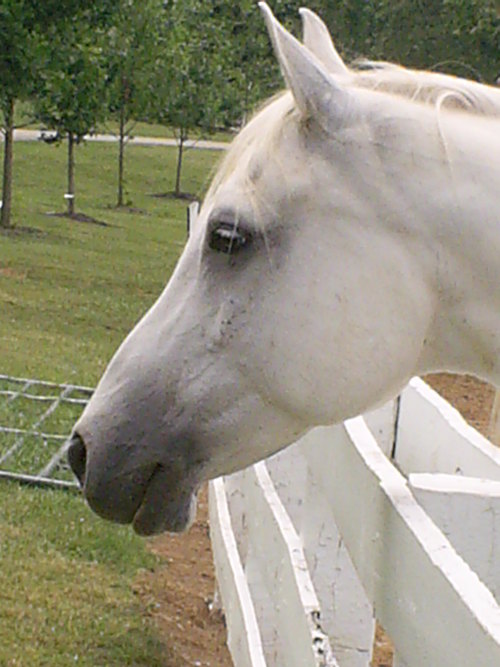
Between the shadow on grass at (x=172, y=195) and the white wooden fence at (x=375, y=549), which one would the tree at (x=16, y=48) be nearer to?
the white wooden fence at (x=375, y=549)

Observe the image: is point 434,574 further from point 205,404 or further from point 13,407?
point 13,407

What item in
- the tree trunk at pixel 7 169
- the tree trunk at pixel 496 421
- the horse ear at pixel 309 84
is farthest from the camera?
the tree trunk at pixel 7 169

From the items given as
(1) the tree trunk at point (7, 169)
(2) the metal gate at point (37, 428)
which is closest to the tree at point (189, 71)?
(1) the tree trunk at point (7, 169)

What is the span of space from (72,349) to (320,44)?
716 centimetres

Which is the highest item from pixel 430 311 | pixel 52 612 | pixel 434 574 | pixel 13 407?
pixel 430 311

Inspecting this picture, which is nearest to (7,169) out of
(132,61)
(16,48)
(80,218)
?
(80,218)

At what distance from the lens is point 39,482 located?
211 inches

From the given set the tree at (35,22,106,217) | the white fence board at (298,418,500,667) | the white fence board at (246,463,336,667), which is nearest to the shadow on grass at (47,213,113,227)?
the tree at (35,22,106,217)

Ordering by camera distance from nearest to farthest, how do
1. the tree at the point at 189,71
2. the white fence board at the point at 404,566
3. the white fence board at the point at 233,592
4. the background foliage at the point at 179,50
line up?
the white fence board at the point at 404,566 < the white fence board at the point at 233,592 < the background foliage at the point at 179,50 < the tree at the point at 189,71

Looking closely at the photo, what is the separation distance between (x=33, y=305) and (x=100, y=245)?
5.19m

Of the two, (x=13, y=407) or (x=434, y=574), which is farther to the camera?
(x=13, y=407)

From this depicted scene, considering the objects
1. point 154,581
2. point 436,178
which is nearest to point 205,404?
point 436,178

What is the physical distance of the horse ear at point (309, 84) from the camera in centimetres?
170

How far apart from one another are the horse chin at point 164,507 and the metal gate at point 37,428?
3.53m
